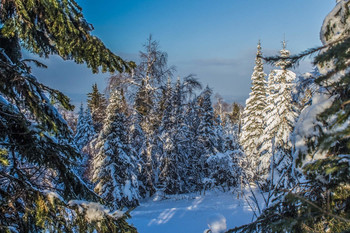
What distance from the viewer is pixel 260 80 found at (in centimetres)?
2072

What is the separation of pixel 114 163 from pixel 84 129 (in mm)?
13395

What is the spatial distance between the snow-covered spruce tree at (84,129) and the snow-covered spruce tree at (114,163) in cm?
1134

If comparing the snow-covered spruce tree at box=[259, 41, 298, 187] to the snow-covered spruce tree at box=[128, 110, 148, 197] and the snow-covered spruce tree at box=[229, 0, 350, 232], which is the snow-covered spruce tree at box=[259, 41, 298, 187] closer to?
the snow-covered spruce tree at box=[128, 110, 148, 197]

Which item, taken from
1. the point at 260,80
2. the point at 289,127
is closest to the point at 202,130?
the point at 260,80

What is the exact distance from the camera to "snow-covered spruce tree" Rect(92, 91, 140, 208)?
15.8 metres

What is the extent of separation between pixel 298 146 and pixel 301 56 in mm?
1330

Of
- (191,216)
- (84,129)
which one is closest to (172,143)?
(191,216)

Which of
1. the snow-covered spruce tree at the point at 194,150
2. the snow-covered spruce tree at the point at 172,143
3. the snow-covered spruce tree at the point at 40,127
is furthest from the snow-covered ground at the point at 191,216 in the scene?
the snow-covered spruce tree at the point at 40,127

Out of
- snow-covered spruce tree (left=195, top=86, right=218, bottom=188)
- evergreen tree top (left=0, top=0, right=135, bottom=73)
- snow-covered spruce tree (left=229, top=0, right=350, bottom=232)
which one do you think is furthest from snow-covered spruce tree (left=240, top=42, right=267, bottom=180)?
evergreen tree top (left=0, top=0, right=135, bottom=73)

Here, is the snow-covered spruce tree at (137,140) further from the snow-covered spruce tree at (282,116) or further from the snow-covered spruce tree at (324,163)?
the snow-covered spruce tree at (324,163)

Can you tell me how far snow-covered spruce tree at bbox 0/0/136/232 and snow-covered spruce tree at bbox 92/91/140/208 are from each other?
41.9 feet

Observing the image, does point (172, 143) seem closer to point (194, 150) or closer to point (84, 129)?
point (194, 150)

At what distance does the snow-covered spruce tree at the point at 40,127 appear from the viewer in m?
2.33

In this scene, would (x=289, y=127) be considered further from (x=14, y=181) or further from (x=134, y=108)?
(x=14, y=181)
